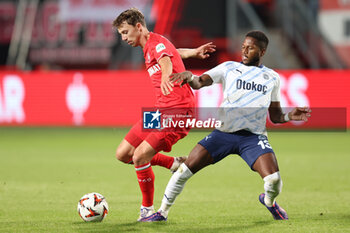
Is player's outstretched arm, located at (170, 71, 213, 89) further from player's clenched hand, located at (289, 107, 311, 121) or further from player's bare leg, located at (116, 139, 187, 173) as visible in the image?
player's bare leg, located at (116, 139, 187, 173)

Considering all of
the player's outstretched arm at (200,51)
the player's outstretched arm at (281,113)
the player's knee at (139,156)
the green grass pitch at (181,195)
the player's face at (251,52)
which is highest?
the player's face at (251,52)

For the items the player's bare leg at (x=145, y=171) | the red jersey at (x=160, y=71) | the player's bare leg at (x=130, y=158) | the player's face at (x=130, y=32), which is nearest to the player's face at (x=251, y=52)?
the red jersey at (x=160, y=71)

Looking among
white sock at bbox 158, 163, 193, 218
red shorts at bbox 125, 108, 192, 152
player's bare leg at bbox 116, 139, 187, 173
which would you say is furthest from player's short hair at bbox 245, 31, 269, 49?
player's bare leg at bbox 116, 139, 187, 173

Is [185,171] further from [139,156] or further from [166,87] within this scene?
[166,87]

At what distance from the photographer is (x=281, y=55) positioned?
75.6ft

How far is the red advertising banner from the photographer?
19.1 metres

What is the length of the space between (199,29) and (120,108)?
692cm

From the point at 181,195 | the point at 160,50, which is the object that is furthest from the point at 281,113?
the point at 181,195

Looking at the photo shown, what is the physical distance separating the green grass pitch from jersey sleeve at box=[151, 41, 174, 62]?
1.70m

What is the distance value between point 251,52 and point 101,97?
1331cm

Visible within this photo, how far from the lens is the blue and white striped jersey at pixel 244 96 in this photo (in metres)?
6.54

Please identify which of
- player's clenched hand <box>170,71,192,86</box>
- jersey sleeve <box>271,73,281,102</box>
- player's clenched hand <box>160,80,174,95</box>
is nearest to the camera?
player's clenched hand <box>170,71,192,86</box>

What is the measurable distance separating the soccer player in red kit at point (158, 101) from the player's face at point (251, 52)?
0.76 m

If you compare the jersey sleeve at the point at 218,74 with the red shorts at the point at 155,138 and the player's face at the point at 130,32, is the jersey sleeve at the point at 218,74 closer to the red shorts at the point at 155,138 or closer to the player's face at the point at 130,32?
the red shorts at the point at 155,138
